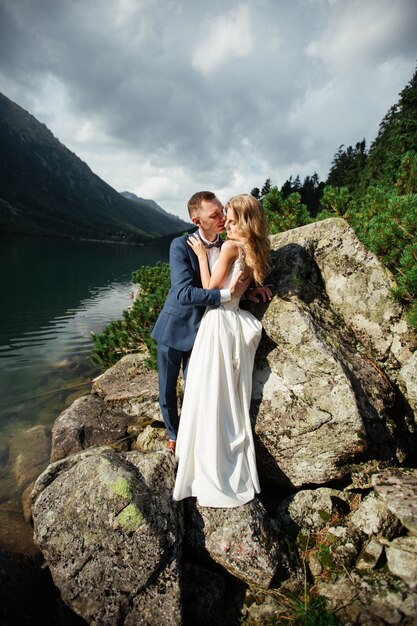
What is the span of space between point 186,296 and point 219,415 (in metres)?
1.65

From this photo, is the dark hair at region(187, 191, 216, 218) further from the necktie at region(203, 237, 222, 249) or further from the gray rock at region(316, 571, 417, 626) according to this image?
the gray rock at region(316, 571, 417, 626)

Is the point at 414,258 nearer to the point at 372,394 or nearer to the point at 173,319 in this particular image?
the point at 372,394

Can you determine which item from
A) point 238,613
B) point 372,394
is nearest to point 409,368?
point 372,394

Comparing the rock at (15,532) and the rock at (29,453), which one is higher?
the rock at (15,532)

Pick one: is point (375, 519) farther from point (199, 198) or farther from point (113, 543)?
point (199, 198)

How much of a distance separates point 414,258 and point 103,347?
8167mm

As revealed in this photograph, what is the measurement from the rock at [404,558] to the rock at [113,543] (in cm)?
230

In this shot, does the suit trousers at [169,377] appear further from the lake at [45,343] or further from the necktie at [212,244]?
the lake at [45,343]

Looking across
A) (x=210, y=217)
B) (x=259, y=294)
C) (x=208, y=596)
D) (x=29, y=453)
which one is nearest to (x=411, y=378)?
(x=259, y=294)

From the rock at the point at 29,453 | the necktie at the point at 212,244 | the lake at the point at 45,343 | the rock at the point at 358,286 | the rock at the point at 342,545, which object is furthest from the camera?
the lake at the point at 45,343

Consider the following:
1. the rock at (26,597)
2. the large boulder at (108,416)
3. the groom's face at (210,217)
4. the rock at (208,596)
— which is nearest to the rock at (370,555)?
the rock at (208,596)

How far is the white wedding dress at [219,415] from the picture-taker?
4109mm

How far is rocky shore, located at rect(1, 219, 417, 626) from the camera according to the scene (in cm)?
338

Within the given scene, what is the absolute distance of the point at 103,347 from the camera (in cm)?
960
